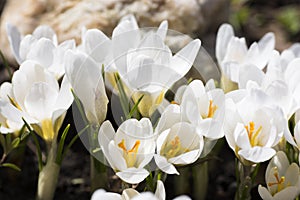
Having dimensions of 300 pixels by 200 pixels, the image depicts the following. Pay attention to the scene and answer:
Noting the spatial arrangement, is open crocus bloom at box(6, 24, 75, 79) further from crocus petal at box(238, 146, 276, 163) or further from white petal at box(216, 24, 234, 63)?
crocus petal at box(238, 146, 276, 163)

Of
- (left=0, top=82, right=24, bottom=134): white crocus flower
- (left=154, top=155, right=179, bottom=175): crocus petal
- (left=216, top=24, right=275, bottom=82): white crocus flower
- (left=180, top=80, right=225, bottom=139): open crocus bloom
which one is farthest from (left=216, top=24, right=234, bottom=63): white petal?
(left=0, top=82, right=24, bottom=134): white crocus flower

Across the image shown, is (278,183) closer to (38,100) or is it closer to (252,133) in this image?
(252,133)

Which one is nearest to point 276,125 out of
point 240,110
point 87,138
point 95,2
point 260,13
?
point 240,110

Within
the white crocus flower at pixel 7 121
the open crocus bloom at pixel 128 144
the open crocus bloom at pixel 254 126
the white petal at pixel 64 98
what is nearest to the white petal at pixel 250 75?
the open crocus bloom at pixel 254 126

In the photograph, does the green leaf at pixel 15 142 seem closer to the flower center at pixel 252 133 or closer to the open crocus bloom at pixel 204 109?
the open crocus bloom at pixel 204 109

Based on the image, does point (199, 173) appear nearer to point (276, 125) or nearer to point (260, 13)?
point (276, 125)

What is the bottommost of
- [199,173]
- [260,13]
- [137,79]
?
[260,13]
